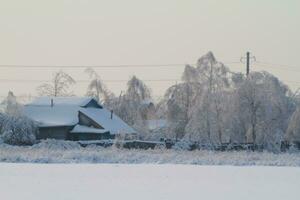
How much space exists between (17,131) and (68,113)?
1067 cm

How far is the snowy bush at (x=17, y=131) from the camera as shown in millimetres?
52031

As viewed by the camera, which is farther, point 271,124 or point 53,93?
point 53,93

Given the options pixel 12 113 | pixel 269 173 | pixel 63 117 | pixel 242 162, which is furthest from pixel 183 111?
pixel 269 173

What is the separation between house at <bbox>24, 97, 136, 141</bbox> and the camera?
60719 mm

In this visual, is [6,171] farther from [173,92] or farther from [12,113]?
[173,92]

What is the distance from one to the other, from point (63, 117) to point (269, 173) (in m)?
41.1

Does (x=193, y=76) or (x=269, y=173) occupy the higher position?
(x=193, y=76)

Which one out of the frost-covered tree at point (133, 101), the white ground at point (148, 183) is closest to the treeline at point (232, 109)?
the frost-covered tree at point (133, 101)

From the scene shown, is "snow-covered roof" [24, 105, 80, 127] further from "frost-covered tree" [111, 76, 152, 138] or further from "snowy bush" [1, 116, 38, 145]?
"frost-covered tree" [111, 76, 152, 138]

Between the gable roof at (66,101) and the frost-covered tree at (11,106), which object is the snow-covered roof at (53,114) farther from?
the frost-covered tree at (11,106)

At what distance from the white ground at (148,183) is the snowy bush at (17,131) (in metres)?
27.9

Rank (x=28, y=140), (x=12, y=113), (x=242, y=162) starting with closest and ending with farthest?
(x=242, y=162) < (x=28, y=140) < (x=12, y=113)

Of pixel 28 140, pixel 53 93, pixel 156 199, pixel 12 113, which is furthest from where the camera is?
pixel 53 93

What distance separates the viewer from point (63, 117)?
204 feet
